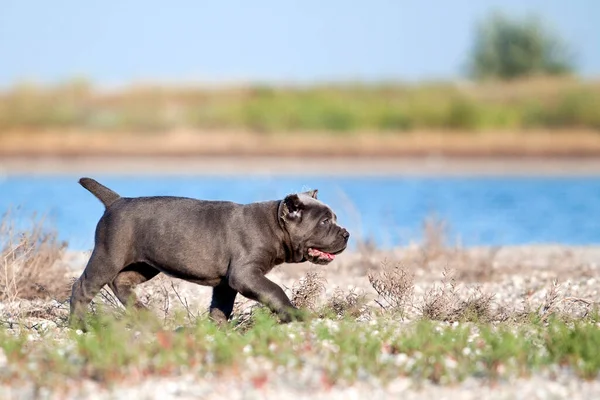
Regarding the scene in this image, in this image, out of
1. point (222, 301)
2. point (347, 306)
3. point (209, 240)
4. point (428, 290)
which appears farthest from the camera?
point (428, 290)

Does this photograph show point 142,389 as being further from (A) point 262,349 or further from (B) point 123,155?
(B) point 123,155

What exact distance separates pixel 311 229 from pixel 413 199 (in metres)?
20.0

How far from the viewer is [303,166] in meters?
34.3

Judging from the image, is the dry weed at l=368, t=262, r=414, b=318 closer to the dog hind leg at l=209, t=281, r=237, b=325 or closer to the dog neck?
the dog neck

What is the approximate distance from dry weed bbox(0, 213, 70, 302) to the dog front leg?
2412 mm

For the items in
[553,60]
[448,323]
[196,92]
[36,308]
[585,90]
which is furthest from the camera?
[553,60]

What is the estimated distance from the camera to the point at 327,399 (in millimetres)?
6020

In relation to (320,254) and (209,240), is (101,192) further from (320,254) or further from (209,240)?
(320,254)

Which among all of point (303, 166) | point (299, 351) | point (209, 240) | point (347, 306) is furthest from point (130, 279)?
point (303, 166)

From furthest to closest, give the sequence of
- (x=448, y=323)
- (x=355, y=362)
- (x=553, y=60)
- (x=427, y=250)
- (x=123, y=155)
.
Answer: (x=553, y=60)
(x=123, y=155)
(x=427, y=250)
(x=448, y=323)
(x=355, y=362)

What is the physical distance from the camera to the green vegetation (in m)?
39.7

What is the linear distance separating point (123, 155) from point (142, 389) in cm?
3063

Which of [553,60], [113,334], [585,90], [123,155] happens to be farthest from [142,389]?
[553,60]

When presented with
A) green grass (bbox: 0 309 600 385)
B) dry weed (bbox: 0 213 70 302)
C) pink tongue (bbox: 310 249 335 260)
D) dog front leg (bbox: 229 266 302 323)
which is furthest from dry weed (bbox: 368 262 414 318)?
dry weed (bbox: 0 213 70 302)
